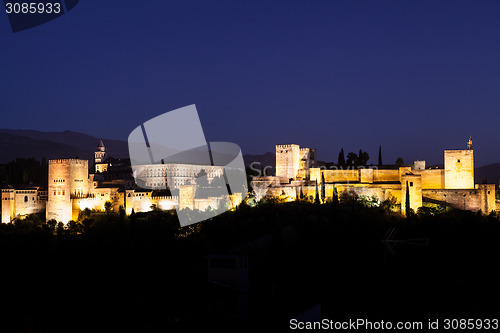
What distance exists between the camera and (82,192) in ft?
125

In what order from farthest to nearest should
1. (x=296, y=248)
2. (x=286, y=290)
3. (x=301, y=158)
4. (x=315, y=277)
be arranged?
(x=301, y=158)
(x=296, y=248)
(x=315, y=277)
(x=286, y=290)

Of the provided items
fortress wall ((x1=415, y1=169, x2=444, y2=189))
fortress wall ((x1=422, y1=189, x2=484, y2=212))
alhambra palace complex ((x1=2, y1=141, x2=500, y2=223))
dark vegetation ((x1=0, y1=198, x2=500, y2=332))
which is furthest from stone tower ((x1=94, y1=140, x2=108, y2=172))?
fortress wall ((x1=422, y1=189, x2=484, y2=212))

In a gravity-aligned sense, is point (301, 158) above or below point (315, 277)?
above

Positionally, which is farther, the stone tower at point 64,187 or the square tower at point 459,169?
the stone tower at point 64,187

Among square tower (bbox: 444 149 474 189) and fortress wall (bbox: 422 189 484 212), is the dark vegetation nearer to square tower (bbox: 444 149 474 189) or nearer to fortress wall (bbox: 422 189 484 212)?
fortress wall (bbox: 422 189 484 212)

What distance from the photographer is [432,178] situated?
33.6 m

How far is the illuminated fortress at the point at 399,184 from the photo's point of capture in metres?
31.0

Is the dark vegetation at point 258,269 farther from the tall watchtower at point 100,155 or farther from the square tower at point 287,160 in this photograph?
the tall watchtower at point 100,155

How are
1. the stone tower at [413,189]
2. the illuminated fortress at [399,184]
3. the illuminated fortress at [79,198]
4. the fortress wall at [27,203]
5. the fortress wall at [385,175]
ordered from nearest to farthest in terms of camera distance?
the stone tower at [413,189] → the illuminated fortress at [399,184] → the fortress wall at [385,175] → the illuminated fortress at [79,198] → the fortress wall at [27,203]

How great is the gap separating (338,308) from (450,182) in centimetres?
1890

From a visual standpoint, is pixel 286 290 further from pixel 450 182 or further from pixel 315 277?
pixel 450 182

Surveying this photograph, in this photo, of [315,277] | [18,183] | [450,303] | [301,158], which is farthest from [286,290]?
[18,183]

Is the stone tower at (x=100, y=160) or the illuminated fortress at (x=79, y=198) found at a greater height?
the stone tower at (x=100, y=160)

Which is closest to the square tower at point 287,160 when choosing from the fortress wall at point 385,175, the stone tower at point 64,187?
the fortress wall at point 385,175
